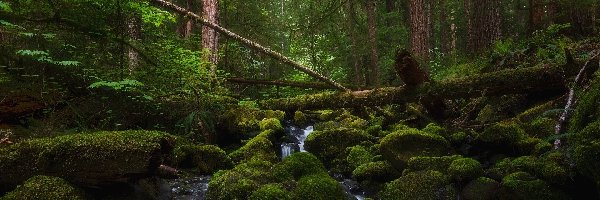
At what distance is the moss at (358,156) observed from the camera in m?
6.83

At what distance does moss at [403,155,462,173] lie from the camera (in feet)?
18.8

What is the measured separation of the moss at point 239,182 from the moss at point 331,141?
180cm

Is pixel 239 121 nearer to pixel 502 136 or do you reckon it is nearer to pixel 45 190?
pixel 45 190

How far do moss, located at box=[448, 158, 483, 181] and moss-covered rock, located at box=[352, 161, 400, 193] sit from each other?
93 centimetres

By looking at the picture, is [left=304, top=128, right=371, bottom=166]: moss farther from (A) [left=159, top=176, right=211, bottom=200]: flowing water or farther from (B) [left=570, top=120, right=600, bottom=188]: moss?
(B) [left=570, top=120, right=600, bottom=188]: moss

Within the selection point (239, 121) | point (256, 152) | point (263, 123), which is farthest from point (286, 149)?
point (239, 121)

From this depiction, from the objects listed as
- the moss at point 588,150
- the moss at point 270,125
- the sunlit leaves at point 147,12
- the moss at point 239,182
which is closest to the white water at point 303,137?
the moss at point 270,125

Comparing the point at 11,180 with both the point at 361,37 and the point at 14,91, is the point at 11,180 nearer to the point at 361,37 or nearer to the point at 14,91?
the point at 14,91

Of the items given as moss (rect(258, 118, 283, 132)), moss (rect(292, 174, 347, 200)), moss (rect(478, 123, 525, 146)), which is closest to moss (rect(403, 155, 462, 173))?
moss (rect(478, 123, 525, 146))

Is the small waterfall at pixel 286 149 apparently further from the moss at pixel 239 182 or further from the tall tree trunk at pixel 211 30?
the tall tree trunk at pixel 211 30

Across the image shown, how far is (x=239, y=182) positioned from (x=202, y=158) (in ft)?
5.76

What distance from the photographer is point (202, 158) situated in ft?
22.9

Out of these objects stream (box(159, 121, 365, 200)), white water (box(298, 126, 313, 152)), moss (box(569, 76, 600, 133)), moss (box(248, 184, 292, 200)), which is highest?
moss (box(569, 76, 600, 133))

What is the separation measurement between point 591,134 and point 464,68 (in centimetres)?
637
